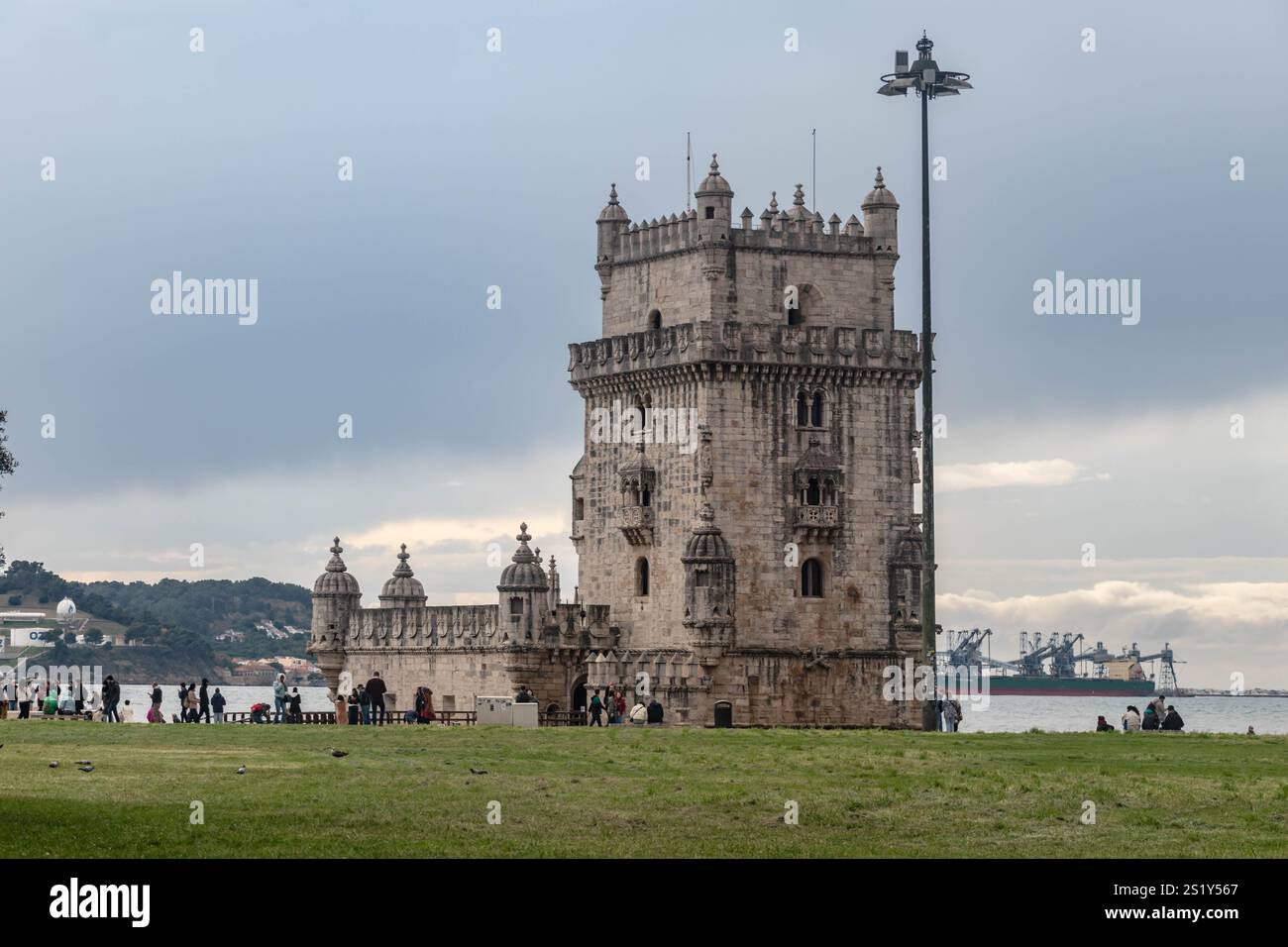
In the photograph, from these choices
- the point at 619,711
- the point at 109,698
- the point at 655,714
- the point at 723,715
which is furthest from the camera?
the point at 723,715

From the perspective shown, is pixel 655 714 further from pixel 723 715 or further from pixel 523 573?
pixel 523 573

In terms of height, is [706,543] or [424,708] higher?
[706,543]

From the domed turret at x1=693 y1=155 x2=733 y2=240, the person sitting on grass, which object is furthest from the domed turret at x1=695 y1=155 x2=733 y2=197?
the person sitting on grass

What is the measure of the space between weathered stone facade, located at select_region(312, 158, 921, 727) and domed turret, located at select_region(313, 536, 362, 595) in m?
14.0

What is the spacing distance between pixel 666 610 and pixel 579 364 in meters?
11.1

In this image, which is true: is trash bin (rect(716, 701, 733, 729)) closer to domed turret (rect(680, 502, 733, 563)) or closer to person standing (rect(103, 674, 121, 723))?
domed turret (rect(680, 502, 733, 563))

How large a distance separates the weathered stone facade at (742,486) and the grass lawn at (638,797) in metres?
31.0

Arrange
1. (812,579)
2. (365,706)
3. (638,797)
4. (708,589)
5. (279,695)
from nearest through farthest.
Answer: (638,797) → (365,706) → (279,695) → (708,589) → (812,579)

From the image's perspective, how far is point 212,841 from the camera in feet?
138

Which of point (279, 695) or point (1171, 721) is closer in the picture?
point (1171, 721)

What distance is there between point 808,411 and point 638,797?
49.7 meters

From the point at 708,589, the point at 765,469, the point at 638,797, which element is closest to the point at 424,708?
the point at 708,589

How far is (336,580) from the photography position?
371 feet
